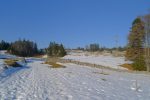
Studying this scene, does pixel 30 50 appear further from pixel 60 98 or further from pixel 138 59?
pixel 60 98

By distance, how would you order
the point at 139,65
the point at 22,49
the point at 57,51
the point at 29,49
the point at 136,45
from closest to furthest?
1. the point at 139,65
2. the point at 136,45
3. the point at 57,51
4. the point at 22,49
5. the point at 29,49

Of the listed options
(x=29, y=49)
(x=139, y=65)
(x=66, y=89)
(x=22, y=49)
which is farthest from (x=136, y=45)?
(x=29, y=49)

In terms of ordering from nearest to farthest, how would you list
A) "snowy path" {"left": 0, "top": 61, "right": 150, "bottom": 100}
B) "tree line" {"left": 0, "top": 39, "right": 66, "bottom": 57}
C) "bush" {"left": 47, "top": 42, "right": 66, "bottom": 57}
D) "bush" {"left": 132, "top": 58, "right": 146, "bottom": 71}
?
"snowy path" {"left": 0, "top": 61, "right": 150, "bottom": 100}
"bush" {"left": 132, "top": 58, "right": 146, "bottom": 71}
"bush" {"left": 47, "top": 42, "right": 66, "bottom": 57}
"tree line" {"left": 0, "top": 39, "right": 66, "bottom": 57}

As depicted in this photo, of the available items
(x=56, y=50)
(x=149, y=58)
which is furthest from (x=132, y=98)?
(x=56, y=50)

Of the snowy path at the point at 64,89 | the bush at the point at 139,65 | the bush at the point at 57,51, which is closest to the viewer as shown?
the snowy path at the point at 64,89

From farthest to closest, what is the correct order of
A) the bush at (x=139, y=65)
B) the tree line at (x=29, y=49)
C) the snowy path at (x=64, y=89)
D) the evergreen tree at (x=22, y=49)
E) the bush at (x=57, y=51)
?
the evergreen tree at (x=22, y=49)
the tree line at (x=29, y=49)
the bush at (x=57, y=51)
the bush at (x=139, y=65)
the snowy path at (x=64, y=89)

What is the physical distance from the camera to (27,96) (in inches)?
485

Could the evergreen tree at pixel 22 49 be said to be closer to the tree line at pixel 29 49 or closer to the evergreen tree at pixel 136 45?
the tree line at pixel 29 49

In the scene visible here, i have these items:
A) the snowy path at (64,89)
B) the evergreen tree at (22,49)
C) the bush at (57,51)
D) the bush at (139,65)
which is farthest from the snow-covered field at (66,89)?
the evergreen tree at (22,49)

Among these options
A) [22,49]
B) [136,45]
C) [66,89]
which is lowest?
[66,89]

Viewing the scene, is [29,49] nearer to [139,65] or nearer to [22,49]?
[22,49]

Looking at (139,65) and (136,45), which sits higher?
(136,45)

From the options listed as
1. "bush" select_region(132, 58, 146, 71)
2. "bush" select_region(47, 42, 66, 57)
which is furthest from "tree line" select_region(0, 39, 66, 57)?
"bush" select_region(132, 58, 146, 71)

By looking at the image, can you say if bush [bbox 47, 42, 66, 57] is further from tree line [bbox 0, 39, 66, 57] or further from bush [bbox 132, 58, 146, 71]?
bush [bbox 132, 58, 146, 71]
